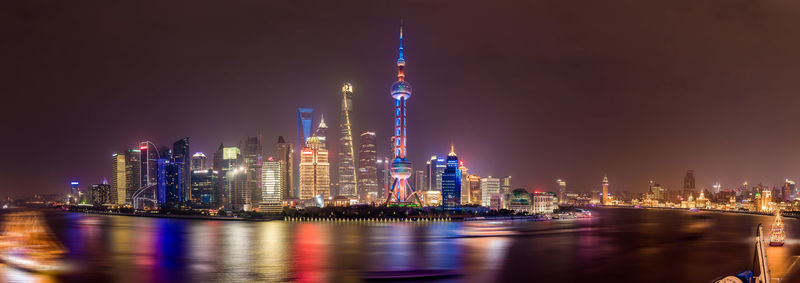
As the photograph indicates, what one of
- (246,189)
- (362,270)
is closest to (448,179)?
(246,189)

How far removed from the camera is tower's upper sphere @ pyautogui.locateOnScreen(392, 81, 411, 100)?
554 ft

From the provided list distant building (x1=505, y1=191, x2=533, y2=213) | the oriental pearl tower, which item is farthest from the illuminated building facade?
distant building (x1=505, y1=191, x2=533, y2=213)

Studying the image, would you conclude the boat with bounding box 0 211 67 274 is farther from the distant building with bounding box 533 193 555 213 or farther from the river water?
the distant building with bounding box 533 193 555 213

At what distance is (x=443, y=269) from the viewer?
130 ft

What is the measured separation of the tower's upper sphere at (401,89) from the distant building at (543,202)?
152ft

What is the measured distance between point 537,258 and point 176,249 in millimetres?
32708

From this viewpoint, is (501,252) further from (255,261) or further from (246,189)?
(246,189)

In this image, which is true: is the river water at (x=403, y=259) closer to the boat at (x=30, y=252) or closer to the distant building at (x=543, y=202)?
the boat at (x=30, y=252)

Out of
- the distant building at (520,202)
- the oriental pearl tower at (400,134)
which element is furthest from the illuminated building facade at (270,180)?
the distant building at (520,202)

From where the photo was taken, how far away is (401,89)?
16900 cm

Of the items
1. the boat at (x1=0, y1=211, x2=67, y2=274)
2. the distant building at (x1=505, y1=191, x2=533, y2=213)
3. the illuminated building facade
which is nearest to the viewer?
the boat at (x1=0, y1=211, x2=67, y2=274)

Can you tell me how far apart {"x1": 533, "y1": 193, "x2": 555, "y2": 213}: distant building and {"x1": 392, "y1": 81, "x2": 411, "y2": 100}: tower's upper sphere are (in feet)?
152

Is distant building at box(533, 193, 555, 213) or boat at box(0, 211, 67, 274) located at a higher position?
boat at box(0, 211, 67, 274)

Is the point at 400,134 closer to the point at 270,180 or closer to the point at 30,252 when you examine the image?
the point at 270,180
